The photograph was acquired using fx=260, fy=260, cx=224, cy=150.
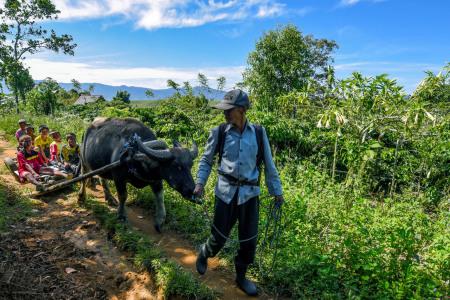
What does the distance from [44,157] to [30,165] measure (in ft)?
2.36

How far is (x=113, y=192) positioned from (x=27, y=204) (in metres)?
1.68

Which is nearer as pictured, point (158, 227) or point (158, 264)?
point (158, 264)

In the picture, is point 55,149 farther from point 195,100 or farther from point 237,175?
point 237,175

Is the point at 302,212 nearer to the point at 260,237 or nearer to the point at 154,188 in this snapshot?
the point at 260,237

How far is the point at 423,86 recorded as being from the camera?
4.87m

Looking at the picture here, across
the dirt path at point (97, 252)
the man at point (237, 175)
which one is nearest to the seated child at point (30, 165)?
the dirt path at point (97, 252)

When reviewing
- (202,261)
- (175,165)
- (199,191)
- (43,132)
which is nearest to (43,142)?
(43,132)

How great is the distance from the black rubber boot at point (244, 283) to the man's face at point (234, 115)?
1.73 metres

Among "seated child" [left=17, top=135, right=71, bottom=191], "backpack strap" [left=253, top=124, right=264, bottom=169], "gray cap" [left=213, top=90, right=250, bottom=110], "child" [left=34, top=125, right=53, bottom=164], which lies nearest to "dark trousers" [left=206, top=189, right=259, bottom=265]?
"backpack strap" [left=253, top=124, right=264, bottom=169]

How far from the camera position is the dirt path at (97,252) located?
3176mm

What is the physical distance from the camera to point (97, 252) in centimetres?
384

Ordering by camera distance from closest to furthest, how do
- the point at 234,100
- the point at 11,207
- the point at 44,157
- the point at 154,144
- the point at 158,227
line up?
the point at 234,100, the point at 154,144, the point at 158,227, the point at 11,207, the point at 44,157

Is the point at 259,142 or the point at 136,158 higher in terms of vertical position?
the point at 259,142

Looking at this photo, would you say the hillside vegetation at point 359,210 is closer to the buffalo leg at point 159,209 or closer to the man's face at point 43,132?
the buffalo leg at point 159,209
